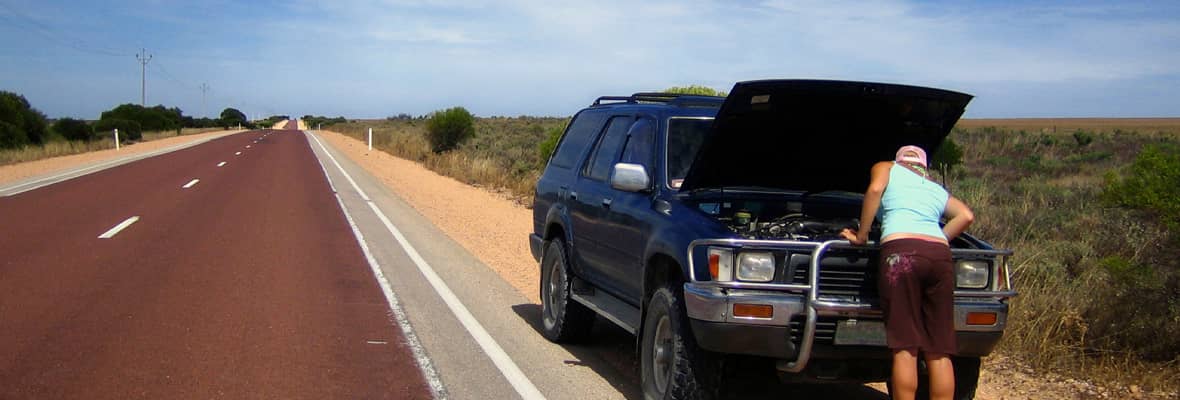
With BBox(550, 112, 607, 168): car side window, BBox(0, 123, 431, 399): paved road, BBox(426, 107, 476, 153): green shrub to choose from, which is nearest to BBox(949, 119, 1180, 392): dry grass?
BBox(550, 112, 607, 168): car side window

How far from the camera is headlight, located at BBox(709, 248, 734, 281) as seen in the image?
5.05 meters

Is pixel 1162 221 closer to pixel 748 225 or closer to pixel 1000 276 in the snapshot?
pixel 1000 276

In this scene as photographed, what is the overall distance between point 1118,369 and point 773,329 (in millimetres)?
3224

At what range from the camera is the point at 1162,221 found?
766cm

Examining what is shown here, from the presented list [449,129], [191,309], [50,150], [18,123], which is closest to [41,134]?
[18,123]

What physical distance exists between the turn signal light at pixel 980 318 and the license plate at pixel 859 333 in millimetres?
455

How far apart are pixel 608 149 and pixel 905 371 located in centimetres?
317

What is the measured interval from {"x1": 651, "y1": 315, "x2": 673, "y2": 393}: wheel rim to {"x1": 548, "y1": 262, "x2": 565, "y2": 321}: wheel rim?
6.77ft

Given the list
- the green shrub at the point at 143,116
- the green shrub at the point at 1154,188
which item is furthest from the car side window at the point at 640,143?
the green shrub at the point at 143,116

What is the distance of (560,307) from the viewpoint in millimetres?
7691

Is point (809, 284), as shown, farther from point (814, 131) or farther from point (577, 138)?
point (577, 138)

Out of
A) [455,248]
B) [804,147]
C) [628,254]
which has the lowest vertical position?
[455,248]

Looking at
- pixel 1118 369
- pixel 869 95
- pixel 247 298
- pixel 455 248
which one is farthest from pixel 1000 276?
pixel 455 248

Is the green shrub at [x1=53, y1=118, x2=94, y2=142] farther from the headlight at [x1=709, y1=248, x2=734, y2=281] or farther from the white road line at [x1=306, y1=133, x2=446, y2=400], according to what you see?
the headlight at [x1=709, y1=248, x2=734, y2=281]
